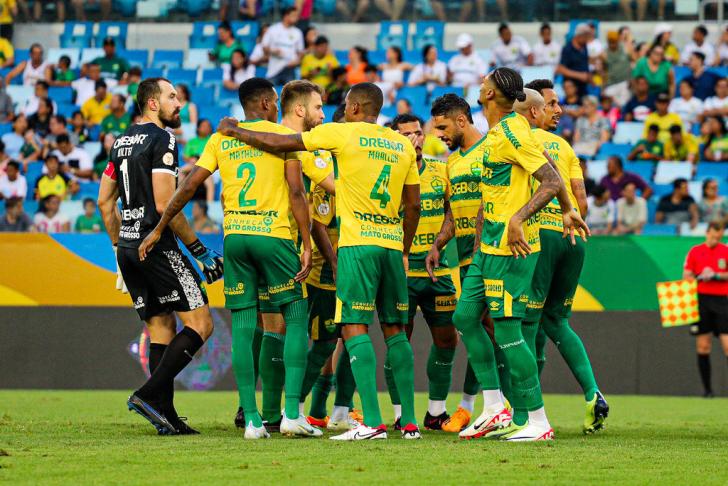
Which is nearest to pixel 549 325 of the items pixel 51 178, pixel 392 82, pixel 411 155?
pixel 411 155

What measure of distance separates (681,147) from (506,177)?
432 inches

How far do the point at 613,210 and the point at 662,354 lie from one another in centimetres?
197

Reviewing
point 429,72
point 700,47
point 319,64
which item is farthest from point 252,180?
point 700,47

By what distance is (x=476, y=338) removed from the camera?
8469 millimetres

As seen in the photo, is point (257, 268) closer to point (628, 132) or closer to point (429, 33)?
point (628, 132)

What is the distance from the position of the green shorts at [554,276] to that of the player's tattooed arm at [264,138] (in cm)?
203

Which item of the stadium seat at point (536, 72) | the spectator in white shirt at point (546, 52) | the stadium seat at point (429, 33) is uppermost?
the stadium seat at point (429, 33)

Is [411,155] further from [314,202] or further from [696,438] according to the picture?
[696,438]

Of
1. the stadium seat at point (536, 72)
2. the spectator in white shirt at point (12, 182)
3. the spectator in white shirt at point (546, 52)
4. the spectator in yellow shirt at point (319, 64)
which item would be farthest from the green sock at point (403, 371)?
the spectator in white shirt at point (546, 52)

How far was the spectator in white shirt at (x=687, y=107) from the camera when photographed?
19703 millimetres

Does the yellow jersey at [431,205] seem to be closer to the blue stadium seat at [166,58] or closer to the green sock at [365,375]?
the green sock at [365,375]

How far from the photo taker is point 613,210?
15.6 metres

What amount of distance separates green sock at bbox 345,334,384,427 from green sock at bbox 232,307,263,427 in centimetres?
78

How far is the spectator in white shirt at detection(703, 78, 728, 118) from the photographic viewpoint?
19312 millimetres
